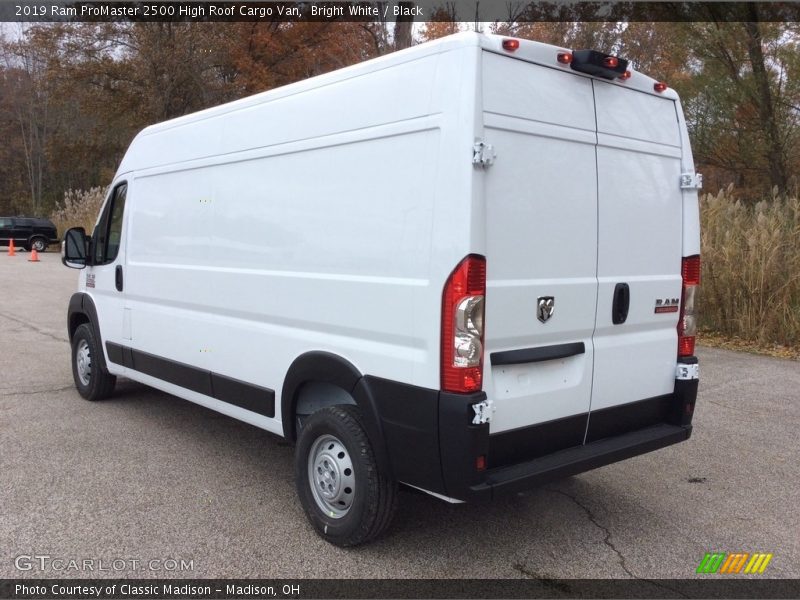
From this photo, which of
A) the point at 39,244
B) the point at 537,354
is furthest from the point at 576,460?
the point at 39,244

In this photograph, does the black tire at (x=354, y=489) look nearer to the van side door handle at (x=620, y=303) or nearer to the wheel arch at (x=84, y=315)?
the van side door handle at (x=620, y=303)

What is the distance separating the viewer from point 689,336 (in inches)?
166

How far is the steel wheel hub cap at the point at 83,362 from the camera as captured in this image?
6555mm

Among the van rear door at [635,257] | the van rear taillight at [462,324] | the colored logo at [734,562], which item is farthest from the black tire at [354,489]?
the colored logo at [734,562]

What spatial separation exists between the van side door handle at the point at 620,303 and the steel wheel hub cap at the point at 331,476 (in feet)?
5.25

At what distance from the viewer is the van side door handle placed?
3799 mm

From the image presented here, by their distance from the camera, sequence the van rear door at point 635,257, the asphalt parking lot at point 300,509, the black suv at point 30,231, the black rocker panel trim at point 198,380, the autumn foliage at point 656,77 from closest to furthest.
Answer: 1. the asphalt parking lot at point 300,509
2. the van rear door at point 635,257
3. the black rocker panel trim at point 198,380
4. the autumn foliage at point 656,77
5. the black suv at point 30,231

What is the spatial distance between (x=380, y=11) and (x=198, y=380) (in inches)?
522

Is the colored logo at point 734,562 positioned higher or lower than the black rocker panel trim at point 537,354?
lower

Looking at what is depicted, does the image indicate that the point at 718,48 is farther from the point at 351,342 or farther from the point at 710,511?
the point at 351,342

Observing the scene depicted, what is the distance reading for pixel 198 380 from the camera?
4.91m

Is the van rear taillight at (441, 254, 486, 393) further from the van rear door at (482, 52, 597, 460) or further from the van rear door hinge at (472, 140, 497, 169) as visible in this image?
the van rear door hinge at (472, 140, 497, 169)

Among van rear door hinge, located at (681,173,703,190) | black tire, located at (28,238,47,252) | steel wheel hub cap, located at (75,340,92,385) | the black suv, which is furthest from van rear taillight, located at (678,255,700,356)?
black tire, located at (28,238,47,252)
